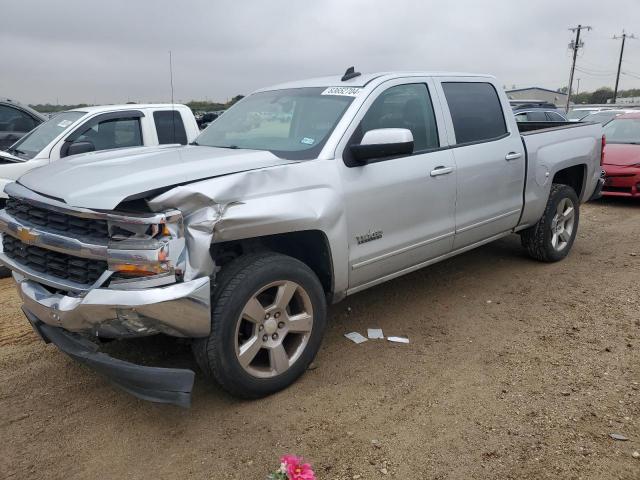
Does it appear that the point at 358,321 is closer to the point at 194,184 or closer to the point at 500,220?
the point at 500,220

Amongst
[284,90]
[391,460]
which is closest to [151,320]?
[391,460]

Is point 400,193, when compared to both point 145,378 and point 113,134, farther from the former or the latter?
point 113,134

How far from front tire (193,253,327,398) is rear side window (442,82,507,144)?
207cm

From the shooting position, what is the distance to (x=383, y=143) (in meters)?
3.44

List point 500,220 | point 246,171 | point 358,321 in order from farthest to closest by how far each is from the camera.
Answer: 1. point 500,220
2. point 358,321
3. point 246,171

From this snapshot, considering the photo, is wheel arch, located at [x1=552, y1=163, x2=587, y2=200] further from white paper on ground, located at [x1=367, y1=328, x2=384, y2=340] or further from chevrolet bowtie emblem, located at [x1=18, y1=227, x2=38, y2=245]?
chevrolet bowtie emblem, located at [x1=18, y1=227, x2=38, y2=245]

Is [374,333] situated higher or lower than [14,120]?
lower

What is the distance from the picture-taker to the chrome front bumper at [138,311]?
8.63 ft

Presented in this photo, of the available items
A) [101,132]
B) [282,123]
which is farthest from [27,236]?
[101,132]

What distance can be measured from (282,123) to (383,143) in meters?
0.98

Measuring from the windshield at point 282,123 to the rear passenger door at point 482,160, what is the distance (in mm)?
1125

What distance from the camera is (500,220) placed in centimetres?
492

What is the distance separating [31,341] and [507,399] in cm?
340

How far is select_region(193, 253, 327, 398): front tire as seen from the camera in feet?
9.55
